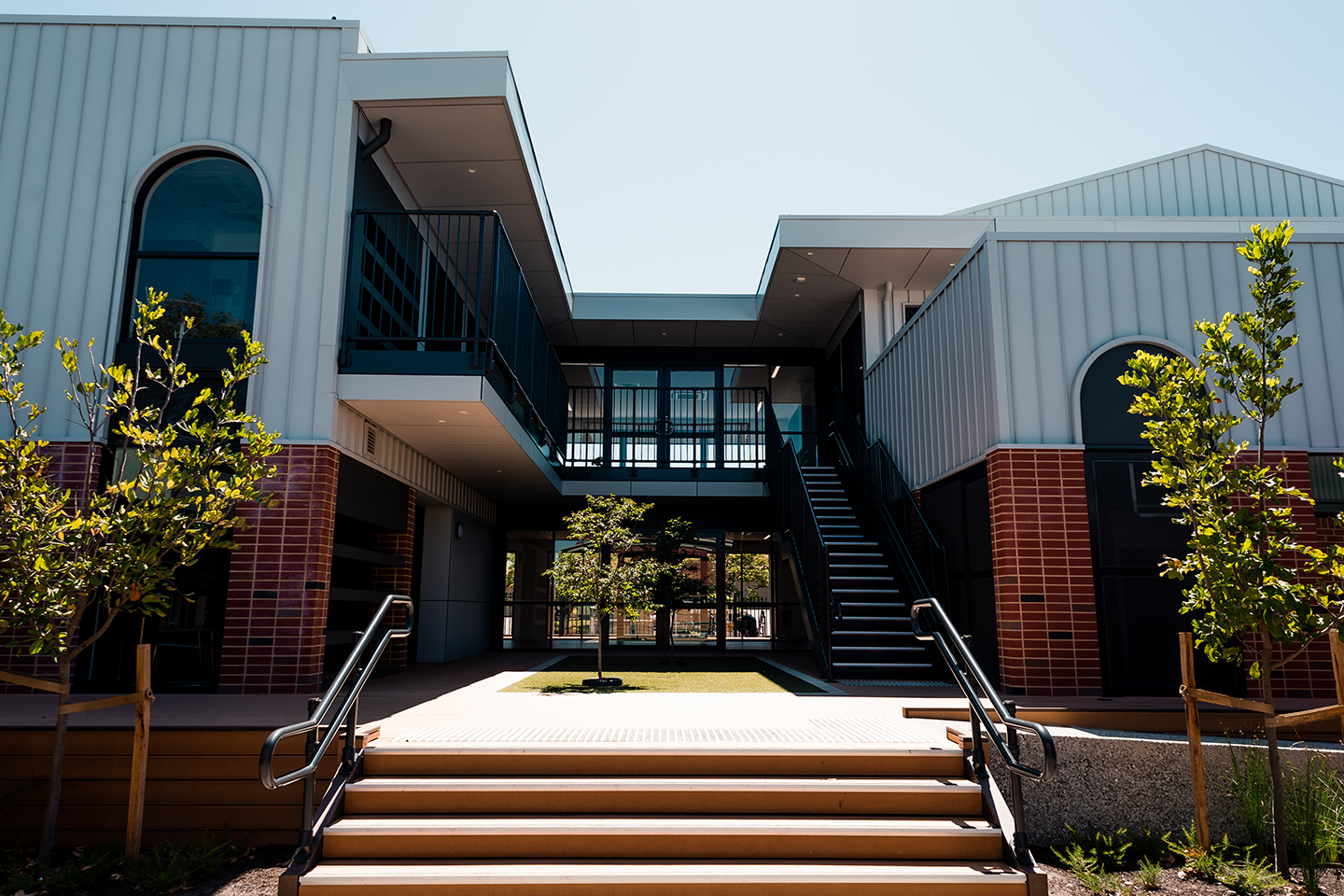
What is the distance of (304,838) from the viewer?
3.75 meters

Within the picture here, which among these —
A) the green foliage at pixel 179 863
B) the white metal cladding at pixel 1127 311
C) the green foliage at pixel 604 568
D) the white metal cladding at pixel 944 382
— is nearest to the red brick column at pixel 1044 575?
the white metal cladding at pixel 1127 311

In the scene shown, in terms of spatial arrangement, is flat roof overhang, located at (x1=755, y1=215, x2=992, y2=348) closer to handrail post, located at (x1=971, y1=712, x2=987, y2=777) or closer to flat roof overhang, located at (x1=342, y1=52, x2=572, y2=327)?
flat roof overhang, located at (x1=342, y1=52, x2=572, y2=327)

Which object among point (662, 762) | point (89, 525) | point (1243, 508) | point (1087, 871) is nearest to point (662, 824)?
point (662, 762)

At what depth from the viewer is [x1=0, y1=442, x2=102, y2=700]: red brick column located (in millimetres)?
7203

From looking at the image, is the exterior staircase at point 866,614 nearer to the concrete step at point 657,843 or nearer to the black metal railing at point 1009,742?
the black metal railing at point 1009,742

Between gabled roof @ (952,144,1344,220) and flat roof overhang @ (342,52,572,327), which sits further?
gabled roof @ (952,144,1344,220)

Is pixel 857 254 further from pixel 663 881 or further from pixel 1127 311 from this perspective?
pixel 663 881

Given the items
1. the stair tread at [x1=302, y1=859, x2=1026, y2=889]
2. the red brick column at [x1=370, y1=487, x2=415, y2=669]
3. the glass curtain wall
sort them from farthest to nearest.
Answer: the glass curtain wall → the red brick column at [x1=370, y1=487, x2=415, y2=669] → the stair tread at [x1=302, y1=859, x2=1026, y2=889]

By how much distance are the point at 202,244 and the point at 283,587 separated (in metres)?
3.72

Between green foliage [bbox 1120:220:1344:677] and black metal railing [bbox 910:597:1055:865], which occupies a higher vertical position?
green foliage [bbox 1120:220:1344:677]

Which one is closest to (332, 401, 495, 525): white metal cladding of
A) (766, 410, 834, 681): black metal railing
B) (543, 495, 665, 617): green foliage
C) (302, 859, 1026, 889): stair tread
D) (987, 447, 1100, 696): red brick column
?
(543, 495, 665, 617): green foliage

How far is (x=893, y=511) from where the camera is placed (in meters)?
11.1

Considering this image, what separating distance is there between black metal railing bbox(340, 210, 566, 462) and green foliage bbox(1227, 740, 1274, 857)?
629 cm

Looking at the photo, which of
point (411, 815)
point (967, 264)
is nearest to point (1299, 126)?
point (967, 264)
